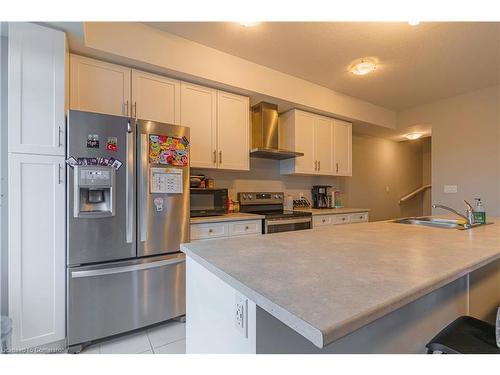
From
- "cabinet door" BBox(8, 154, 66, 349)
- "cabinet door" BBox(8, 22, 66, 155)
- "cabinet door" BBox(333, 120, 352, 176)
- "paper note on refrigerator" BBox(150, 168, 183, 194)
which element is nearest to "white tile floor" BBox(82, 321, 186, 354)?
"cabinet door" BBox(8, 154, 66, 349)

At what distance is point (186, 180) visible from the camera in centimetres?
218

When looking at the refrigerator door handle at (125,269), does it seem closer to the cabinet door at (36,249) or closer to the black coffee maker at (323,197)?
the cabinet door at (36,249)

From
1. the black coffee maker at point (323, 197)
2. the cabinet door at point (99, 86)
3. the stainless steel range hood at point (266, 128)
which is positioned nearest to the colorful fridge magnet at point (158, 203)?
the cabinet door at point (99, 86)

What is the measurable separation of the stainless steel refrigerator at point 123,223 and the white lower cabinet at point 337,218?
5.61 feet

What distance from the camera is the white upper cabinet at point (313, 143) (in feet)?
11.0

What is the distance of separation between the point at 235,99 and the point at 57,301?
2411 mm

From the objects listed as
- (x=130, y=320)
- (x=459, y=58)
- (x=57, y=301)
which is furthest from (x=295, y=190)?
(x=57, y=301)

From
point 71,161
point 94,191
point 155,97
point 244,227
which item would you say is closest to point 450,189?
point 244,227

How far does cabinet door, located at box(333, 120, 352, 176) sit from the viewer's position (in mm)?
3730

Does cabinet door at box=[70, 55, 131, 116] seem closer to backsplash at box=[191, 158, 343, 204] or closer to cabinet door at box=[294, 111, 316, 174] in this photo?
backsplash at box=[191, 158, 343, 204]

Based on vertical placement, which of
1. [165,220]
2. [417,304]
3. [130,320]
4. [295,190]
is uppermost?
[295,190]

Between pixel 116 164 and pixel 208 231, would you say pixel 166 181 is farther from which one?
pixel 208 231

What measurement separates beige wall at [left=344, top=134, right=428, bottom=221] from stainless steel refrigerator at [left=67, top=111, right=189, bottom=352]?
11.0 feet
